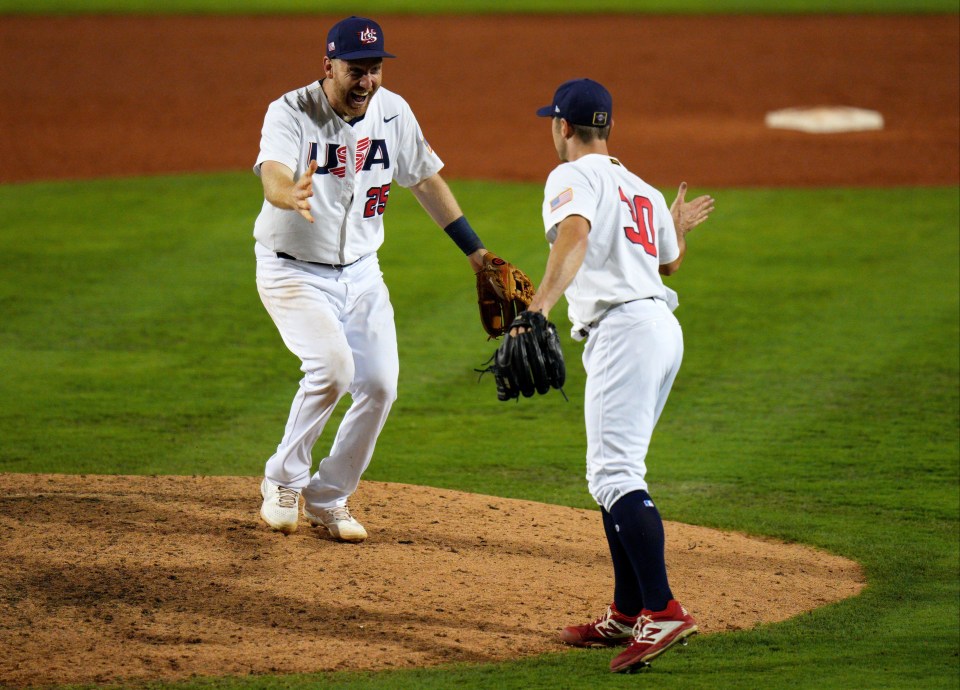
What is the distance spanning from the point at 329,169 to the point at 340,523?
142 cm

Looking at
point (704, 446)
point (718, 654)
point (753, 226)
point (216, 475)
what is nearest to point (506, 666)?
point (718, 654)

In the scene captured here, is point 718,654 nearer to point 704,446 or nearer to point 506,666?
point 506,666

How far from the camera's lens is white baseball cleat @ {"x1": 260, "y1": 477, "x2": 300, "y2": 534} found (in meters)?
5.52

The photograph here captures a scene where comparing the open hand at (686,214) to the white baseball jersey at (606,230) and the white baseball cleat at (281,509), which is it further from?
the white baseball cleat at (281,509)

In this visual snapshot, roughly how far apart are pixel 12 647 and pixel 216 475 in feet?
7.67

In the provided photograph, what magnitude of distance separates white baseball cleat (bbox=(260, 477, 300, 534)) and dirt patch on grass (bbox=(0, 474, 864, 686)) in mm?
56

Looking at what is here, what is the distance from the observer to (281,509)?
5516 millimetres

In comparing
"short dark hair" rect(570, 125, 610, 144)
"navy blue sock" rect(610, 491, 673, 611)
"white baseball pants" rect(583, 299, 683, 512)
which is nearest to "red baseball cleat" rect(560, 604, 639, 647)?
"navy blue sock" rect(610, 491, 673, 611)

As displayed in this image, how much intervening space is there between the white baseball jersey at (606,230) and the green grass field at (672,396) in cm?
120

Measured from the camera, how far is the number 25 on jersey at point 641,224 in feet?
15.1

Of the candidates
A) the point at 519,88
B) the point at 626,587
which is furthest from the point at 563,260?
the point at 519,88

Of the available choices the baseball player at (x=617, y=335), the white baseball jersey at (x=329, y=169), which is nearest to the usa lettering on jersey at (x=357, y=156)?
the white baseball jersey at (x=329, y=169)

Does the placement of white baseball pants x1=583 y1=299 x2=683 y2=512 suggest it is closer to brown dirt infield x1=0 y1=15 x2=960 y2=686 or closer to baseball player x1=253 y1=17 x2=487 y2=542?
brown dirt infield x1=0 y1=15 x2=960 y2=686

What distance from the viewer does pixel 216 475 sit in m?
6.79
